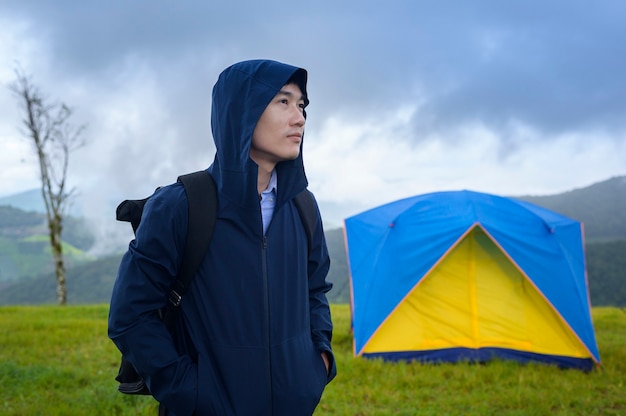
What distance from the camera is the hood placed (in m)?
1.91

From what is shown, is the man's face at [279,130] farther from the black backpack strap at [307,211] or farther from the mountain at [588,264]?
the mountain at [588,264]

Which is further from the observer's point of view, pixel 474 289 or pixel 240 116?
pixel 474 289

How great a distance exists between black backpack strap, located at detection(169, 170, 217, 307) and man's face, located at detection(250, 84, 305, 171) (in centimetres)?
28

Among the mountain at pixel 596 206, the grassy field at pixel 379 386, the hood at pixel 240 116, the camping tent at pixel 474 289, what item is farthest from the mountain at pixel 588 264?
the hood at pixel 240 116

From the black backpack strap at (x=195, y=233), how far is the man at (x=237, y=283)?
0.09 ft

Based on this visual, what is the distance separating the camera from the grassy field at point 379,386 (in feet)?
15.3

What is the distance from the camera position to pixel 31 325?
27.2 ft

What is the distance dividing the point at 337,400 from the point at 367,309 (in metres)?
2.06

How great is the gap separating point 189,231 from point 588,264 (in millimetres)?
95275

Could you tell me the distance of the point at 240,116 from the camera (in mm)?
1969

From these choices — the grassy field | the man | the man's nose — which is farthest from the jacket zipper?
the grassy field

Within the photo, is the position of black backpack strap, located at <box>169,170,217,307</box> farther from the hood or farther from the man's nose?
the man's nose

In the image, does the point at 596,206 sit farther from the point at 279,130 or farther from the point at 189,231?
the point at 189,231

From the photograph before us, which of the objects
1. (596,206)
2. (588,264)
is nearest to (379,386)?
(588,264)
